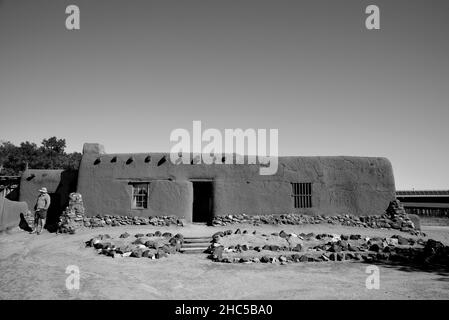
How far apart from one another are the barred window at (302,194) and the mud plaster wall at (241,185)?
220mm

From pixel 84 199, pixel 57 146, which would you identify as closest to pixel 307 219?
pixel 84 199

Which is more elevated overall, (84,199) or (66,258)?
(84,199)

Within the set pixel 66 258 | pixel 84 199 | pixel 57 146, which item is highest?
pixel 57 146

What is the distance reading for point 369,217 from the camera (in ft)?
49.4

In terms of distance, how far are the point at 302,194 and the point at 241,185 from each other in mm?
3337

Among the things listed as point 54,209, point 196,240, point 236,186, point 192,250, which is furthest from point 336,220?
point 54,209

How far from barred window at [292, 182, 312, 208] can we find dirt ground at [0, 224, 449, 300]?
6418 millimetres

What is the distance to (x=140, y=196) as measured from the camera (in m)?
15.5

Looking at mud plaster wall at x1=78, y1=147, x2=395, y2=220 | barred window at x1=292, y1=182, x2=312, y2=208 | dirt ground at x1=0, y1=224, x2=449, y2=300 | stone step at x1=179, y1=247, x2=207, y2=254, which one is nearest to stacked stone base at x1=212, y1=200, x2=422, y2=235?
mud plaster wall at x1=78, y1=147, x2=395, y2=220

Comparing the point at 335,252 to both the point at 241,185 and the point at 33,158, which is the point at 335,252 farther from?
the point at 33,158

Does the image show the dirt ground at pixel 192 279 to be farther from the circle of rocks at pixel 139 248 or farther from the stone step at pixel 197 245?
the stone step at pixel 197 245
